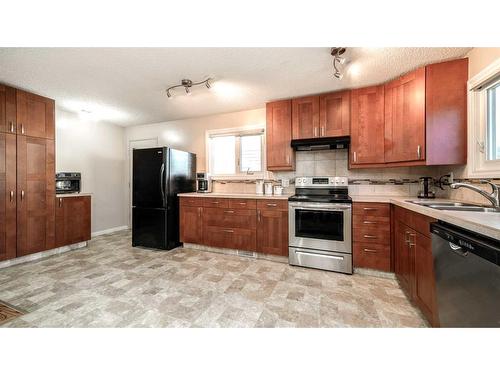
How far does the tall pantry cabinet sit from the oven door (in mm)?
3488

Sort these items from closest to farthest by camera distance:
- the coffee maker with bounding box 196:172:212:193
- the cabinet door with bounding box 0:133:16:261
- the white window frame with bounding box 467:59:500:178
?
1. the white window frame with bounding box 467:59:500:178
2. the cabinet door with bounding box 0:133:16:261
3. the coffee maker with bounding box 196:172:212:193

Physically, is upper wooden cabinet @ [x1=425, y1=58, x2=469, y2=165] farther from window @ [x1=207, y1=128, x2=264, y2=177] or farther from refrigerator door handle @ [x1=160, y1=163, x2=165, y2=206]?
refrigerator door handle @ [x1=160, y1=163, x2=165, y2=206]

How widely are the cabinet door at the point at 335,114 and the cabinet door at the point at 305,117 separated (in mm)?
66

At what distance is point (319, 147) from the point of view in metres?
2.85

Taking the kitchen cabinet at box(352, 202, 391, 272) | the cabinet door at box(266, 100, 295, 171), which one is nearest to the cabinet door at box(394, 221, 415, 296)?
the kitchen cabinet at box(352, 202, 391, 272)

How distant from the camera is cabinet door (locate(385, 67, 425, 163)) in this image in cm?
216

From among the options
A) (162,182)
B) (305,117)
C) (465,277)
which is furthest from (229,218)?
(465,277)

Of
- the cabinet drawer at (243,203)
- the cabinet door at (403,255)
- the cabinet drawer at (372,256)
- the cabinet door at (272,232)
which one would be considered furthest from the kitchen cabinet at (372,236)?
the cabinet drawer at (243,203)

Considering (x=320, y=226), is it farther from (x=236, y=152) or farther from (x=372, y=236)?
(x=236, y=152)

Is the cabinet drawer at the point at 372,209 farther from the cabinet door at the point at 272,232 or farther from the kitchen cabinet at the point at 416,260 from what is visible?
the cabinet door at the point at 272,232

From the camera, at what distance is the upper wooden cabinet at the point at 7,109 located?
2494 mm

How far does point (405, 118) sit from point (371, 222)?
4.10 feet

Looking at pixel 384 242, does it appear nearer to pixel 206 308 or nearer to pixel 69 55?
pixel 206 308

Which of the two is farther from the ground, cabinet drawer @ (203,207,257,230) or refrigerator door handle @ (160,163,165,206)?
refrigerator door handle @ (160,163,165,206)
